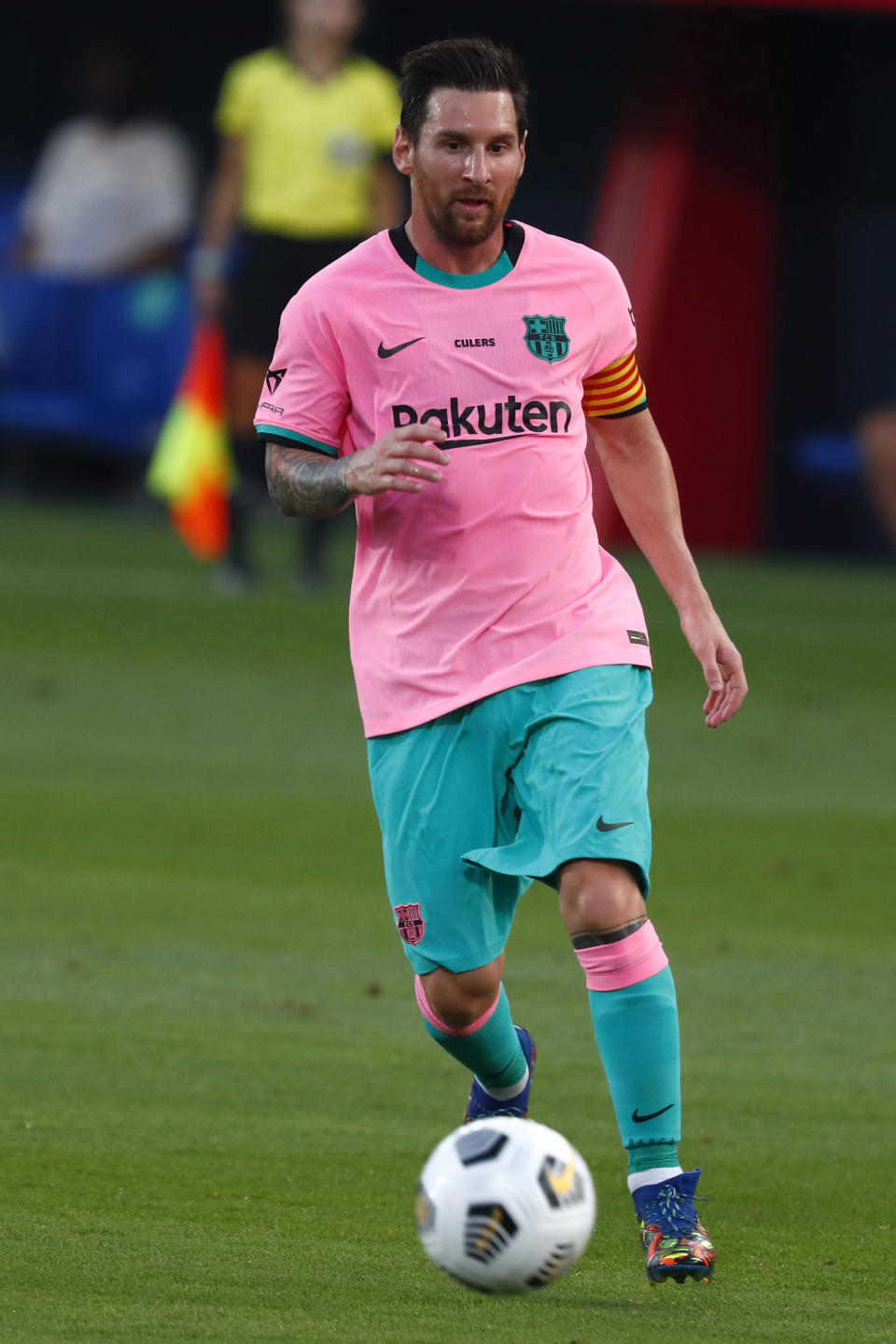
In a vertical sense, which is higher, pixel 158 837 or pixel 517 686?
pixel 517 686

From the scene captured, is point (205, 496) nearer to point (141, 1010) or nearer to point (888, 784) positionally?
point (888, 784)

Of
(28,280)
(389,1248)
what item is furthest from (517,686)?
(28,280)

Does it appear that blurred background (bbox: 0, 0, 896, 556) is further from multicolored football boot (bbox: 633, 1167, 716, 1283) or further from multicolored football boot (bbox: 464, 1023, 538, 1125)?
multicolored football boot (bbox: 633, 1167, 716, 1283)

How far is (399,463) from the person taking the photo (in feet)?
14.7

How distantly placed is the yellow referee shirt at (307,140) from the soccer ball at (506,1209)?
10098 millimetres

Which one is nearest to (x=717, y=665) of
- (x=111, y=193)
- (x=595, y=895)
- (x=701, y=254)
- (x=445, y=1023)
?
(x=595, y=895)

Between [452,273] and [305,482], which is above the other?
[452,273]

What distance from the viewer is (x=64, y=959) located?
719cm

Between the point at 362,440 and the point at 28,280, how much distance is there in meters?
15.1

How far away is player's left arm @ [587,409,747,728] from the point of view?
5039mm

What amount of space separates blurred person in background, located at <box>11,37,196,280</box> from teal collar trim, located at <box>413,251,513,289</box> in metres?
13.9

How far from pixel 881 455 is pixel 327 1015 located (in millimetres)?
11034

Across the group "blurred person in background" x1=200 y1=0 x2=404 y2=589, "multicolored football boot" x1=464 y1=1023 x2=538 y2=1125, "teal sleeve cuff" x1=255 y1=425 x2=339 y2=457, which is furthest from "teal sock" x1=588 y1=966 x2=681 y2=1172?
"blurred person in background" x1=200 y1=0 x2=404 y2=589

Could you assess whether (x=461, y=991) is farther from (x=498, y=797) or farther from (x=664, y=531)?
(x=664, y=531)
